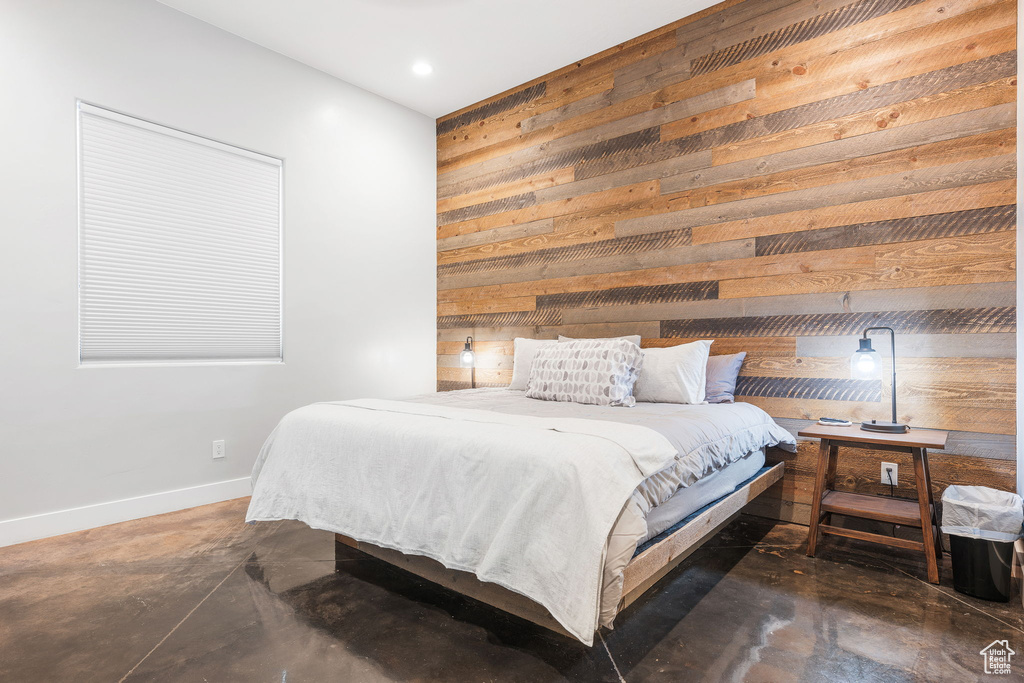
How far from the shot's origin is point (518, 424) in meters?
1.93

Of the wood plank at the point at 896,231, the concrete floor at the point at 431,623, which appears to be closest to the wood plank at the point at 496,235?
the wood plank at the point at 896,231

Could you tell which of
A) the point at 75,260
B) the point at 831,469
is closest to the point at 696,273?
the point at 831,469

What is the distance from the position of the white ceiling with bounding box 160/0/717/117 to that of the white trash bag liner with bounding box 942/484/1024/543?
2.91 m

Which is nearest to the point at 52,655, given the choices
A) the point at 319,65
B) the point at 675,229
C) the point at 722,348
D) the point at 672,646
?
the point at 672,646

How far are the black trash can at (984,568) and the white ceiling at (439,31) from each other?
120 inches

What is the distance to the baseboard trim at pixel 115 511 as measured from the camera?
2660 millimetres

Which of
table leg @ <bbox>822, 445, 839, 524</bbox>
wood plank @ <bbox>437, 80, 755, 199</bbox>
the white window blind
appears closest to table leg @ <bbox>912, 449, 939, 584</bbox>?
table leg @ <bbox>822, 445, 839, 524</bbox>

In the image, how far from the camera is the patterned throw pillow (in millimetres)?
2771

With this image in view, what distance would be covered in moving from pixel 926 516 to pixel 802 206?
1612 millimetres

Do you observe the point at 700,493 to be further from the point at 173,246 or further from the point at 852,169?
the point at 173,246

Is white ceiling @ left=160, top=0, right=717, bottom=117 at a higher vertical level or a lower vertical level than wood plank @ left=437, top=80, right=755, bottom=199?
higher

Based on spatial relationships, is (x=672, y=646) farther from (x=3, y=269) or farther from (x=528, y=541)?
(x=3, y=269)

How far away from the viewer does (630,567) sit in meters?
1.55

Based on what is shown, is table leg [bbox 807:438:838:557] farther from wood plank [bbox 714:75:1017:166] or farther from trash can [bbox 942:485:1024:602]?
wood plank [bbox 714:75:1017:166]
